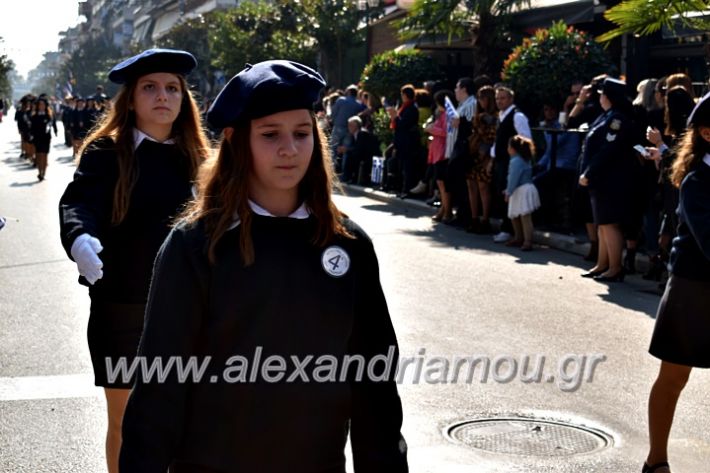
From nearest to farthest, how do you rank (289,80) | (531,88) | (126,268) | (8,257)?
(289,80), (126,268), (8,257), (531,88)

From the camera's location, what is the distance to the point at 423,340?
27.5ft

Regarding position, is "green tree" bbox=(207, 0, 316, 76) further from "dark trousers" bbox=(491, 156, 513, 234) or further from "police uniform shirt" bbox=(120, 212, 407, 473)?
"police uniform shirt" bbox=(120, 212, 407, 473)

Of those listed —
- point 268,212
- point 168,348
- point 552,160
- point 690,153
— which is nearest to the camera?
point 168,348

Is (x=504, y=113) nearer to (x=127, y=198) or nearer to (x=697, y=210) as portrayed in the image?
(x=697, y=210)

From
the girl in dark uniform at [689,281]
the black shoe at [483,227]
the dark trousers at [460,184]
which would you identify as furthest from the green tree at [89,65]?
the girl in dark uniform at [689,281]

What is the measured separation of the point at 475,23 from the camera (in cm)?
2081

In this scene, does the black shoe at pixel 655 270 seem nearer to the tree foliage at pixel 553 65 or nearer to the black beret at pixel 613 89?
the black beret at pixel 613 89

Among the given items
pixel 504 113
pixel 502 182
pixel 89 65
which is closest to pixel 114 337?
pixel 504 113

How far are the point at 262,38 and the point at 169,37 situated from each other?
21.1m

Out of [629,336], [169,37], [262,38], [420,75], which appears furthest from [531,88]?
A: [169,37]

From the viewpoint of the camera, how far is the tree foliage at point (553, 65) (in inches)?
622

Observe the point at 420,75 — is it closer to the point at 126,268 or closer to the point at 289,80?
the point at 126,268

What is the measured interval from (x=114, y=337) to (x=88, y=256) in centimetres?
43

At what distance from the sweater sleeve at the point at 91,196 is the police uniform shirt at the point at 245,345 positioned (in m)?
1.69
